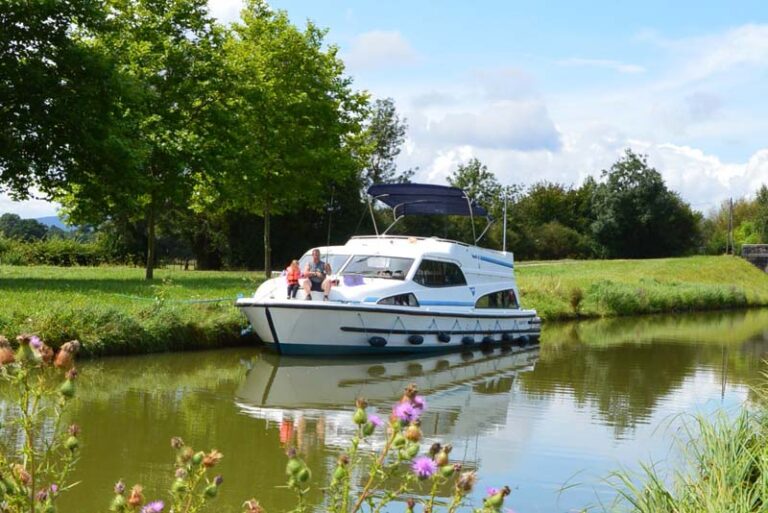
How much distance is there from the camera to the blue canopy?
21469 mm

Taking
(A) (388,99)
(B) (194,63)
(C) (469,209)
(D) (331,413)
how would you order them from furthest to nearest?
(A) (388,99) < (B) (194,63) < (C) (469,209) < (D) (331,413)

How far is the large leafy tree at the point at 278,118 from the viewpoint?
28.5 metres

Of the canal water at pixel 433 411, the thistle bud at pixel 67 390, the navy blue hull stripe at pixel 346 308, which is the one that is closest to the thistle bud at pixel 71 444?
the thistle bud at pixel 67 390

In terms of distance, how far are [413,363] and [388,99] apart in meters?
40.7

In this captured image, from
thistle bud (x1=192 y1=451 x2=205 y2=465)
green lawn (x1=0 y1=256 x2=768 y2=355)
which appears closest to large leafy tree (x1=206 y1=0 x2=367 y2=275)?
green lawn (x1=0 y1=256 x2=768 y2=355)

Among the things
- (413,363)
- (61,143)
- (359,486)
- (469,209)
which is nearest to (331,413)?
(359,486)

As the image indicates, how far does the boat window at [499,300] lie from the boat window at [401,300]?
2.78m

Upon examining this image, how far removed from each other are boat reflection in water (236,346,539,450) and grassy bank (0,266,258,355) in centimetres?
136

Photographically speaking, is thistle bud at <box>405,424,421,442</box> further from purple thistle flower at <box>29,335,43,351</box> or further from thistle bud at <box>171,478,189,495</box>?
purple thistle flower at <box>29,335,43,351</box>

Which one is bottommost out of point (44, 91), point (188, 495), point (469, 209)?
point (188, 495)

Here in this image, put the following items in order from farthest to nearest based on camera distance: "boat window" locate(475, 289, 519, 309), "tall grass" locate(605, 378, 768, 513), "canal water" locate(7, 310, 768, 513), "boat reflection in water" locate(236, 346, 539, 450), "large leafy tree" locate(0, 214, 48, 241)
Result: "large leafy tree" locate(0, 214, 48, 241), "boat window" locate(475, 289, 519, 309), "boat reflection in water" locate(236, 346, 539, 450), "canal water" locate(7, 310, 768, 513), "tall grass" locate(605, 378, 768, 513)

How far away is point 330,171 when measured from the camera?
3116cm

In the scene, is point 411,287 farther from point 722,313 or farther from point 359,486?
point 722,313

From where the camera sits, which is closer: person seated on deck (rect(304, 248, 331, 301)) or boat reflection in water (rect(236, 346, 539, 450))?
boat reflection in water (rect(236, 346, 539, 450))
